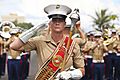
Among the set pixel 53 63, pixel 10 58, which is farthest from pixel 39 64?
pixel 10 58

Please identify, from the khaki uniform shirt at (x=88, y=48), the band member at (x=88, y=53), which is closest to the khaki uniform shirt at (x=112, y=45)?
the band member at (x=88, y=53)

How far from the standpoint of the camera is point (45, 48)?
4027mm

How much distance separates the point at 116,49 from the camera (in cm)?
1295

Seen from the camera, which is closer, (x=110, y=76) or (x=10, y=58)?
(x=10, y=58)

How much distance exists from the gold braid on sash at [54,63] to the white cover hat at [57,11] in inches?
10.2

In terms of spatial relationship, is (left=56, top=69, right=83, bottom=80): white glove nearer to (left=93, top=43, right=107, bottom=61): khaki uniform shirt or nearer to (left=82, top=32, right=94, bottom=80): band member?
(left=93, top=43, right=107, bottom=61): khaki uniform shirt

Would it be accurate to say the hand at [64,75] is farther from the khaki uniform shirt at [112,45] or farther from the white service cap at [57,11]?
the khaki uniform shirt at [112,45]

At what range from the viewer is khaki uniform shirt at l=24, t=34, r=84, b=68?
4000 millimetres

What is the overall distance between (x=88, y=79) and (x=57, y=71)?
8.64m

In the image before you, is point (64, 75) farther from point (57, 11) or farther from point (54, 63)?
point (57, 11)

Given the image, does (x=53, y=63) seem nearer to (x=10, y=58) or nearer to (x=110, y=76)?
(x=10, y=58)

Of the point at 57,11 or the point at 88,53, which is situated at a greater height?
the point at 57,11

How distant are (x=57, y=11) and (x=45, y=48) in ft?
1.27

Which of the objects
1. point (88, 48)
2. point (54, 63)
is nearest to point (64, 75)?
point (54, 63)
